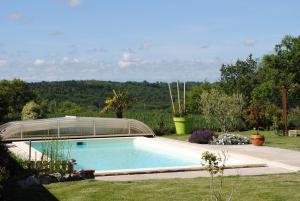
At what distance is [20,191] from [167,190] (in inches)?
94.2

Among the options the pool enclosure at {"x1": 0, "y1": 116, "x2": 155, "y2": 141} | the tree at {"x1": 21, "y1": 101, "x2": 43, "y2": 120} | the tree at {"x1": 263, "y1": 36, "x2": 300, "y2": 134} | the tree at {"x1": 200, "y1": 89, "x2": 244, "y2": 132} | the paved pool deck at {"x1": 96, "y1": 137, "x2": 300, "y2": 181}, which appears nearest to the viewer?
the paved pool deck at {"x1": 96, "y1": 137, "x2": 300, "y2": 181}

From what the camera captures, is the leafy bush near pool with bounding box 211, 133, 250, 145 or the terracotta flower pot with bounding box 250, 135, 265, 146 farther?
the leafy bush near pool with bounding box 211, 133, 250, 145

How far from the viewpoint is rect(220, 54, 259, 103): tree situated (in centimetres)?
3152

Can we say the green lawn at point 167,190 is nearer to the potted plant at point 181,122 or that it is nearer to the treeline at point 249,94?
the treeline at point 249,94

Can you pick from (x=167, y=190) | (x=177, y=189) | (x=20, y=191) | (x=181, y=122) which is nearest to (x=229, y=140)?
(x=181, y=122)

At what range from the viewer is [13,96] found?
29.4 meters

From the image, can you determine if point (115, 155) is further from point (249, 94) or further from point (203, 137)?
point (249, 94)

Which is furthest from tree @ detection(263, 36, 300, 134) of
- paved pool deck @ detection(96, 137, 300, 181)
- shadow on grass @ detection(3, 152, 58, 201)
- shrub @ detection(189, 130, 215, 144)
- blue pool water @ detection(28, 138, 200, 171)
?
shadow on grass @ detection(3, 152, 58, 201)

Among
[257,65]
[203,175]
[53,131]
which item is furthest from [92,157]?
[257,65]

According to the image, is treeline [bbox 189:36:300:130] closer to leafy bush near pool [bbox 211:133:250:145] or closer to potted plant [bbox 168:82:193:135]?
potted plant [bbox 168:82:193:135]

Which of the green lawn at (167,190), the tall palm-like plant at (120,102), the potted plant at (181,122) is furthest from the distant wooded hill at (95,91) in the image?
the green lawn at (167,190)

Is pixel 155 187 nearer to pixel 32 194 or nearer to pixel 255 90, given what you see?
pixel 32 194

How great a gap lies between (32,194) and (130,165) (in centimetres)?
678

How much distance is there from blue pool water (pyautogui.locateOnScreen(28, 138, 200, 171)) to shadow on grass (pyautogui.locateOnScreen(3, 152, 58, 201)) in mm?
2987
